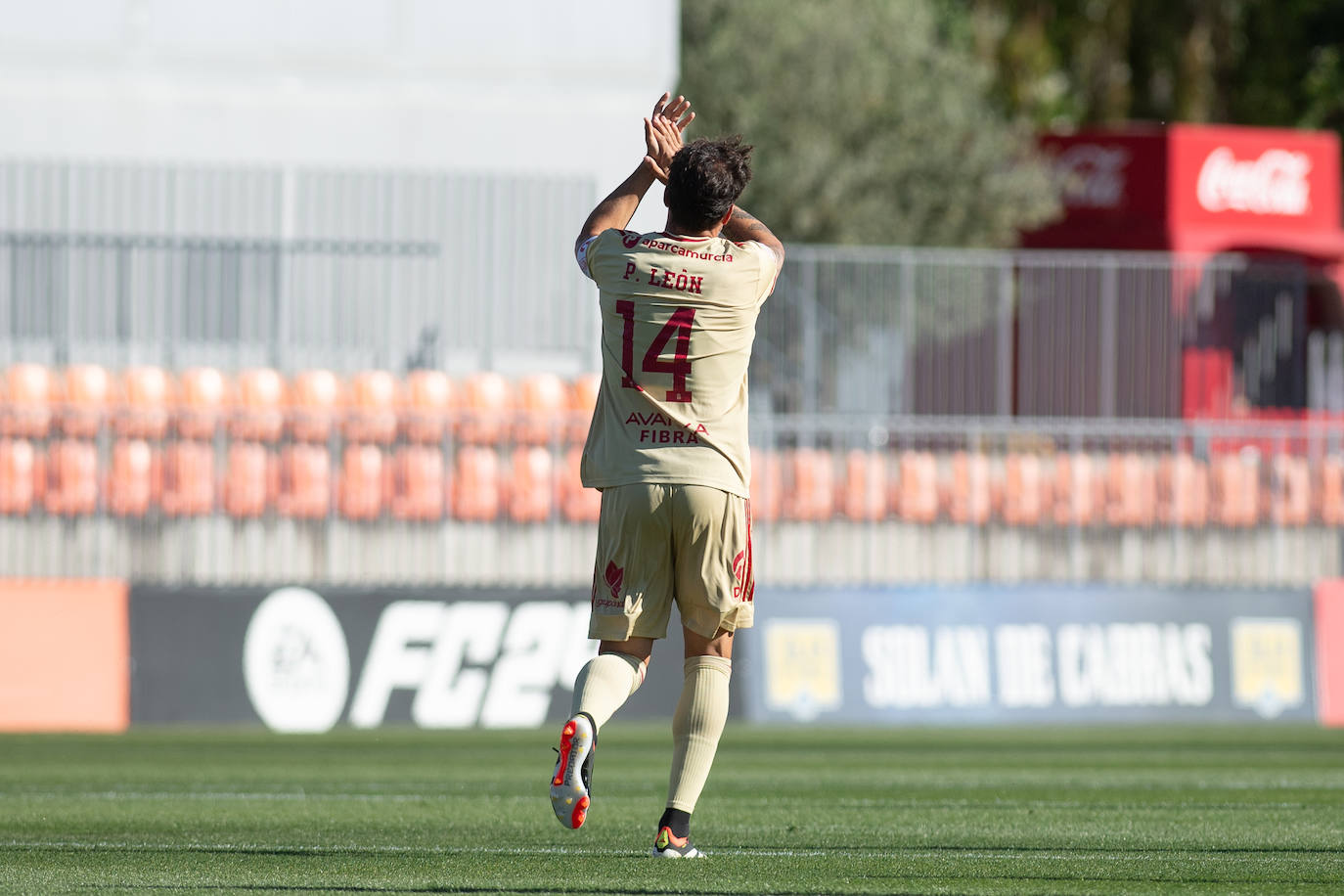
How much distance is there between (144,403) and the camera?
19094 millimetres

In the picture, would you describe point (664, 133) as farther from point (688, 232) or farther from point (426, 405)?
point (426, 405)

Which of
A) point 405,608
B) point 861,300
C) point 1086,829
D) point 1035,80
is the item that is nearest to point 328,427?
point 405,608

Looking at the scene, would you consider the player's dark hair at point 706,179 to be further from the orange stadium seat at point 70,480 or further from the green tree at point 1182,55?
the green tree at point 1182,55

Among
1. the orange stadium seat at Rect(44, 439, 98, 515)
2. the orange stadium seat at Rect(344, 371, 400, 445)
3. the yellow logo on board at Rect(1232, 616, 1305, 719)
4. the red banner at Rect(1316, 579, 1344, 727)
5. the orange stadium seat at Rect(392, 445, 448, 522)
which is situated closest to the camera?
the yellow logo on board at Rect(1232, 616, 1305, 719)

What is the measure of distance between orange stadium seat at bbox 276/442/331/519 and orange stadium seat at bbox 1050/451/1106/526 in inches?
245

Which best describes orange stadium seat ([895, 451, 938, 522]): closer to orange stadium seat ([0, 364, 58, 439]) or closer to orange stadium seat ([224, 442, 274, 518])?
orange stadium seat ([224, 442, 274, 518])

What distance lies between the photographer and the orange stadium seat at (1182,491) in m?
19.3

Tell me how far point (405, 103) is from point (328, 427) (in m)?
6.68

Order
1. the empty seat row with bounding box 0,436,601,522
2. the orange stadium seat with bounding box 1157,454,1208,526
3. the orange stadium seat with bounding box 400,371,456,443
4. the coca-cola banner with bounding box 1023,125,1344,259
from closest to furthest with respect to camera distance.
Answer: the empty seat row with bounding box 0,436,601,522
the orange stadium seat with bounding box 400,371,456,443
the orange stadium seat with bounding box 1157,454,1208,526
the coca-cola banner with bounding box 1023,125,1344,259

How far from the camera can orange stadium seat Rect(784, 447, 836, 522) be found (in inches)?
730

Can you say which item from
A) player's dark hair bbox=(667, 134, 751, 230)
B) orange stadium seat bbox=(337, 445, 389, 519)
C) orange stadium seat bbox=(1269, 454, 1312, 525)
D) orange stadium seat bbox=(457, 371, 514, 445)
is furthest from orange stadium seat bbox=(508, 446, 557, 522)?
player's dark hair bbox=(667, 134, 751, 230)

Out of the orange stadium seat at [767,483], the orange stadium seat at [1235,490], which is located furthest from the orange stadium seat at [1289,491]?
the orange stadium seat at [767,483]

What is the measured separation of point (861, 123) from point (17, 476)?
16.1 meters

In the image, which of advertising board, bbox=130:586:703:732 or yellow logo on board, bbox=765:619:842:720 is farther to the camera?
yellow logo on board, bbox=765:619:842:720
